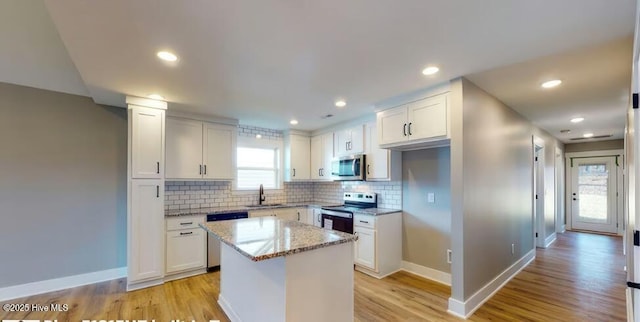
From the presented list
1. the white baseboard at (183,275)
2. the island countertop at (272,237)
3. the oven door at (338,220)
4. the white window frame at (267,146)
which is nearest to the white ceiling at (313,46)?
the island countertop at (272,237)

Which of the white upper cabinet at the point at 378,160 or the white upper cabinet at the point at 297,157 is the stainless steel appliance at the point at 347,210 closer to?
the white upper cabinet at the point at 378,160

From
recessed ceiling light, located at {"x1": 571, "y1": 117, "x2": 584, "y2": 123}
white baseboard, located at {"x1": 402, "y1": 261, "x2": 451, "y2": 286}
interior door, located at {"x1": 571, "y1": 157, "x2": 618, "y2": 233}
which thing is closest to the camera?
white baseboard, located at {"x1": 402, "y1": 261, "x2": 451, "y2": 286}

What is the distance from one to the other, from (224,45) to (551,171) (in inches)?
273

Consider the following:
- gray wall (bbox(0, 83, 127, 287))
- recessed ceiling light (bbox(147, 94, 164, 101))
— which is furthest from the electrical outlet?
gray wall (bbox(0, 83, 127, 287))

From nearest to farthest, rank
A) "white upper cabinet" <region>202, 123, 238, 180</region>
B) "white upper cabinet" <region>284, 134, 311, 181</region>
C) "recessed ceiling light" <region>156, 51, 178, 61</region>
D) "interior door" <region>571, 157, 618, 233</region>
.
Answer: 1. "recessed ceiling light" <region>156, 51, 178, 61</region>
2. "white upper cabinet" <region>202, 123, 238, 180</region>
3. "white upper cabinet" <region>284, 134, 311, 181</region>
4. "interior door" <region>571, 157, 618, 233</region>

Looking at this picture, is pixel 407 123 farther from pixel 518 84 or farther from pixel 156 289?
pixel 156 289

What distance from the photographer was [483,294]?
2992 millimetres

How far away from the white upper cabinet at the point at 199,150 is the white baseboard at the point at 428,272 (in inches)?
119

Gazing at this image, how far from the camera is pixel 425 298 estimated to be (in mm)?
3064

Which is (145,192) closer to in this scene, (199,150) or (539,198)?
(199,150)

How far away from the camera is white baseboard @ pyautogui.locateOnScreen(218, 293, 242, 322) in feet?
8.31

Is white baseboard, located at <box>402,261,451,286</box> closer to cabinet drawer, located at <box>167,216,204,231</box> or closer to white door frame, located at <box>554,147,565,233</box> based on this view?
cabinet drawer, located at <box>167,216,204,231</box>

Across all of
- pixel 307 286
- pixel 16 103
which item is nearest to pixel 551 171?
pixel 307 286

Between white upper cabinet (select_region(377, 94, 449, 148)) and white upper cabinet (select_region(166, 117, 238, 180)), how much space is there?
2433 mm
